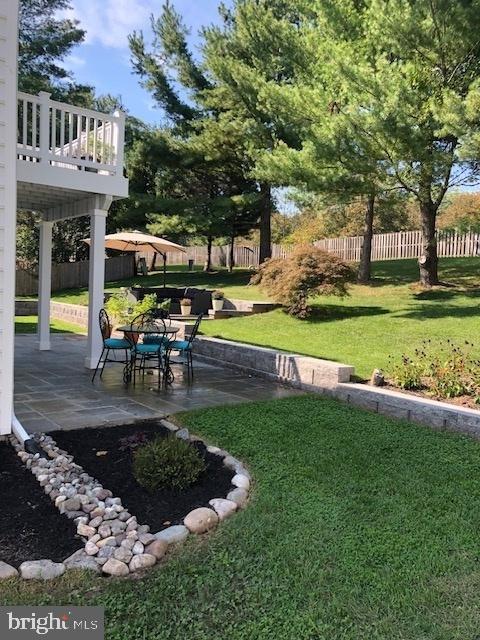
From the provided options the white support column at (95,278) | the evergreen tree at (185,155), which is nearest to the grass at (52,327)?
the white support column at (95,278)

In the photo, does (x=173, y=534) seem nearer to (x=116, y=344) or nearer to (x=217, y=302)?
(x=116, y=344)

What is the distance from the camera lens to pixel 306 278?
10.4 metres

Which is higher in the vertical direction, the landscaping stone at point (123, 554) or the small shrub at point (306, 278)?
the small shrub at point (306, 278)

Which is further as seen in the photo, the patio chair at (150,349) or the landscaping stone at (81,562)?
the patio chair at (150,349)

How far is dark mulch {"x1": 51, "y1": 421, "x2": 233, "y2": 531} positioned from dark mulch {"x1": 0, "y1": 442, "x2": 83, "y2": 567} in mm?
373

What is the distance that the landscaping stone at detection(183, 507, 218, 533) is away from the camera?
109 inches

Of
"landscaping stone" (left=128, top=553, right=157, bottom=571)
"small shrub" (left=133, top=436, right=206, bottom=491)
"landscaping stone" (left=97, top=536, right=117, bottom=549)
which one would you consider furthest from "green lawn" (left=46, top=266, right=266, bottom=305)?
"landscaping stone" (left=128, top=553, right=157, bottom=571)

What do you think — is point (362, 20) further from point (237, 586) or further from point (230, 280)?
point (237, 586)

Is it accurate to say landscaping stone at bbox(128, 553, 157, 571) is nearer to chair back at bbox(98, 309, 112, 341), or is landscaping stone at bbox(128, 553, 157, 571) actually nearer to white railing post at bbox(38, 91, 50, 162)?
chair back at bbox(98, 309, 112, 341)

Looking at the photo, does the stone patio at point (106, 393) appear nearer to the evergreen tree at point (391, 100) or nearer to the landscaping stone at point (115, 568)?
the landscaping stone at point (115, 568)

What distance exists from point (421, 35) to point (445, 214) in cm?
1321

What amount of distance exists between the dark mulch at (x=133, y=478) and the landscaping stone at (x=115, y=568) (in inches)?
14.7

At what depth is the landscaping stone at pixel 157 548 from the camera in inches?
98.8

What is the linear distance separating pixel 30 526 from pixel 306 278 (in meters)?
8.27
